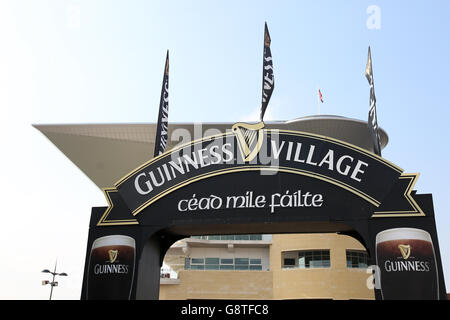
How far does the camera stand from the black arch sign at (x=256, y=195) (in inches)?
504

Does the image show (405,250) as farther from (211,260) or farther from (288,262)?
(211,260)

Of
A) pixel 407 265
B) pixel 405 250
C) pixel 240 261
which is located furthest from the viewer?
pixel 240 261

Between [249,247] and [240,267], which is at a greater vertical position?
[249,247]

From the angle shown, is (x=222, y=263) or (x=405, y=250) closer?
(x=405, y=250)

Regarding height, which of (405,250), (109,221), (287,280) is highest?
(287,280)

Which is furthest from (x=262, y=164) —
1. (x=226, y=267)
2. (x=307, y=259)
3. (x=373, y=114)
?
(x=226, y=267)

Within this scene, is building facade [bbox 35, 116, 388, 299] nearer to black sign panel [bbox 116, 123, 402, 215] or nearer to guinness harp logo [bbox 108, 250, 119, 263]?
black sign panel [bbox 116, 123, 402, 215]

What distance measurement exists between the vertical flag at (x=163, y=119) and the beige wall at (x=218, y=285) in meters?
20.9

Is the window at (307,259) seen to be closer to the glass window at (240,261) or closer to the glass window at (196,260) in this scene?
the glass window at (240,261)

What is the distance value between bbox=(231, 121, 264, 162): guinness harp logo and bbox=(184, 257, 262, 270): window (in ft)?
81.4

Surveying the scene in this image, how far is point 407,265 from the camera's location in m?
11.8

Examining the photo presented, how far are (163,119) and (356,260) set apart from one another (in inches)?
849
